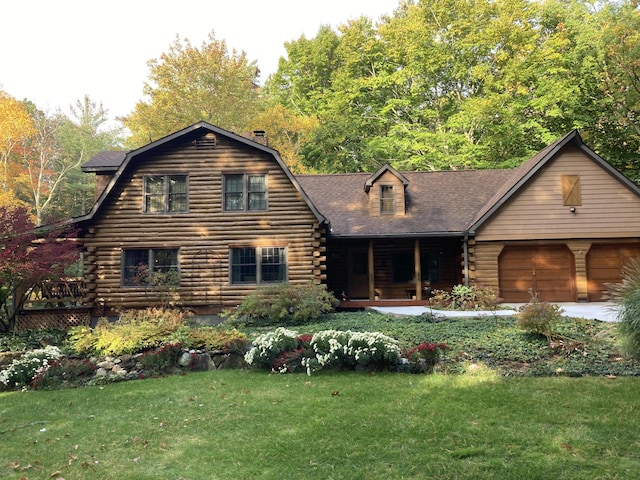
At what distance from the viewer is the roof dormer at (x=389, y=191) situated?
18906 mm

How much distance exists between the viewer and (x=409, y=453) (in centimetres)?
463

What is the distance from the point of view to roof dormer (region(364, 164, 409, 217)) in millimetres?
18906

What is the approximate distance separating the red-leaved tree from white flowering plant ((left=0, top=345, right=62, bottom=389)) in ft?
10.9

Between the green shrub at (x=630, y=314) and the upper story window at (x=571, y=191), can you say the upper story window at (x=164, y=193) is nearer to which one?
the green shrub at (x=630, y=314)

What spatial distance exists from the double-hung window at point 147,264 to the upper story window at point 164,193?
1.56 metres

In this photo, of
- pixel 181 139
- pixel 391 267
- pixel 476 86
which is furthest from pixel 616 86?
pixel 181 139

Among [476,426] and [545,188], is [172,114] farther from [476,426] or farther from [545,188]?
[476,426]

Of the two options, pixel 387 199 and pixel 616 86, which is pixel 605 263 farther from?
pixel 616 86

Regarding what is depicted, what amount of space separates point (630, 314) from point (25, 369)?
11170 millimetres

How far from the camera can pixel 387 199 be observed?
62.7ft

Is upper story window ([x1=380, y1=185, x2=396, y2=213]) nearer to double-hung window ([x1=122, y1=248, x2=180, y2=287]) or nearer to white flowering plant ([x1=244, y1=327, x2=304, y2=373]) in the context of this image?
double-hung window ([x1=122, y1=248, x2=180, y2=287])

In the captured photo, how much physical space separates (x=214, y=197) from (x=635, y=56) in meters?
23.8

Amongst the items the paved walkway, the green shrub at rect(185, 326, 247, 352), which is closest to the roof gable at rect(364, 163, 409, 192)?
the paved walkway

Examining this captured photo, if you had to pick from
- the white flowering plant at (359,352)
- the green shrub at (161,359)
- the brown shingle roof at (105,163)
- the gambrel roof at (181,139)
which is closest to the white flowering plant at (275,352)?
the white flowering plant at (359,352)
